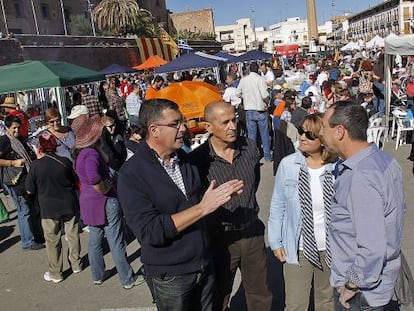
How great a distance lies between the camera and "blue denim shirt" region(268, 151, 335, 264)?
3066 mm

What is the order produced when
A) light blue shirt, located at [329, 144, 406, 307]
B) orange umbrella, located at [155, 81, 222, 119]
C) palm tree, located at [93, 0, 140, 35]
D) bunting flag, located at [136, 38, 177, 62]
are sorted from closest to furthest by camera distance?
light blue shirt, located at [329, 144, 406, 307] → orange umbrella, located at [155, 81, 222, 119] → bunting flag, located at [136, 38, 177, 62] → palm tree, located at [93, 0, 140, 35]

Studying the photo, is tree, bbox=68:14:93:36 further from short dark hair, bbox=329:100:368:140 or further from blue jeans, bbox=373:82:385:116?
short dark hair, bbox=329:100:368:140

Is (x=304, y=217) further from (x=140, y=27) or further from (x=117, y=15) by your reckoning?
(x=117, y=15)

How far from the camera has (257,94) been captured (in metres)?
9.04

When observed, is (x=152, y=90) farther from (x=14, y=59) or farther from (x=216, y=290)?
(x=14, y=59)

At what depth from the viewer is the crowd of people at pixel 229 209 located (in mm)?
2174

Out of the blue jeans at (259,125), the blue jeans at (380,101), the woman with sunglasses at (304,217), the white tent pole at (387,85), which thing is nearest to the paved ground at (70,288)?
the woman with sunglasses at (304,217)


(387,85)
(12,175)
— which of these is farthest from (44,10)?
(12,175)

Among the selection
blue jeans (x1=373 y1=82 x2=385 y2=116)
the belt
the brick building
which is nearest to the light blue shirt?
the belt

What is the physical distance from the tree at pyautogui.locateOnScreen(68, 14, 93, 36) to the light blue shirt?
44151 mm

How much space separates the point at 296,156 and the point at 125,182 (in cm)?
125

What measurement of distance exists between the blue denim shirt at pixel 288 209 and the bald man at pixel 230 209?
166 mm

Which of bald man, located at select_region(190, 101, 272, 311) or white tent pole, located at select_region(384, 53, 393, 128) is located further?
white tent pole, located at select_region(384, 53, 393, 128)

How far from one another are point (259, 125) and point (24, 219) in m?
5.11
